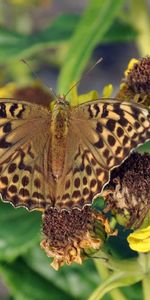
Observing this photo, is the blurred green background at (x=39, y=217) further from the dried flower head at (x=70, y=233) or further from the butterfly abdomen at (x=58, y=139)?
the butterfly abdomen at (x=58, y=139)

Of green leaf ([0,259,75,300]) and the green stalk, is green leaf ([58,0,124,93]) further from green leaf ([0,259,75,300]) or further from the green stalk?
green leaf ([0,259,75,300])

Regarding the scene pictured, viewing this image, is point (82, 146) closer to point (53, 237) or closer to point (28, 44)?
point (53, 237)

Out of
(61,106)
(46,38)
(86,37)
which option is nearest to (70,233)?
(61,106)

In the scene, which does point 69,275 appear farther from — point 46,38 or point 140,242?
point 46,38

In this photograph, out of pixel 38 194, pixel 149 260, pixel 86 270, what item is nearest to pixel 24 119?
pixel 38 194

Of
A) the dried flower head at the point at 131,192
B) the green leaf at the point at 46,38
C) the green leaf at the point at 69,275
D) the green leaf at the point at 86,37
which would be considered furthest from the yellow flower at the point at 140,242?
the green leaf at the point at 46,38

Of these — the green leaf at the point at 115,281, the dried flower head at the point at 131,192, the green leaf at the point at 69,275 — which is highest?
the dried flower head at the point at 131,192

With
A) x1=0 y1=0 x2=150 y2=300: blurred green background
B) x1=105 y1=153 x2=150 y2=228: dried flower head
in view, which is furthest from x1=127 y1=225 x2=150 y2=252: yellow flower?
x1=0 y1=0 x2=150 y2=300: blurred green background
